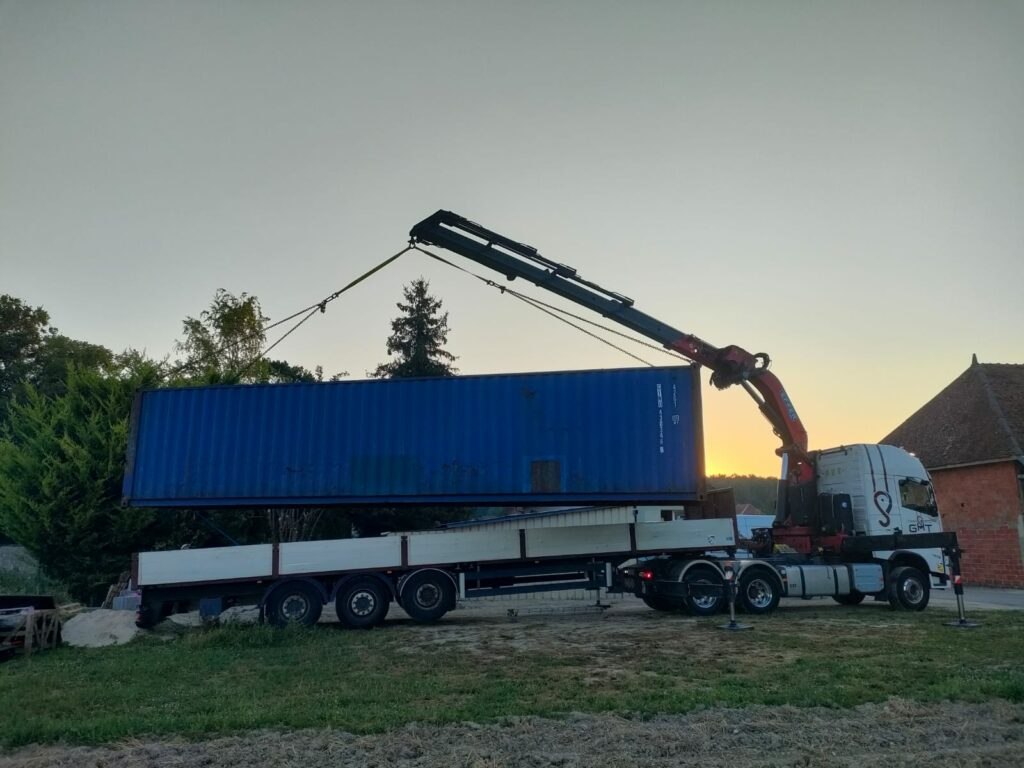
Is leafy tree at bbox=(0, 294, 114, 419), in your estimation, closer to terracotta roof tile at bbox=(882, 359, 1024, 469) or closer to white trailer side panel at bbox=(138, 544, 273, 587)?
white trailer side panel at bbox=(138, 544, 273, 587)

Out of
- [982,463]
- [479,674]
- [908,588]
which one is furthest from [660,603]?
[982,463]

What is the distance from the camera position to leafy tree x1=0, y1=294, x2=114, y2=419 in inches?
1454

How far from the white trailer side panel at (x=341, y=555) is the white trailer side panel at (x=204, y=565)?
416mm

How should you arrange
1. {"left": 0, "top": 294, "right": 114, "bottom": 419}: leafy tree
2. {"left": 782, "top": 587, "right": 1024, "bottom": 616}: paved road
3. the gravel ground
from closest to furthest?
the gravel ground < {"left": 782, "top": 587, "right": 1024, "bottom": 616}: paved road < {"left": 0, "top": 294, "right": 114, "bottom": 419}: leafy tree

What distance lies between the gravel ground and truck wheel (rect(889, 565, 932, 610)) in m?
9.41

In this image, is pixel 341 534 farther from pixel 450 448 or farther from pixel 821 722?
pixel 821 722

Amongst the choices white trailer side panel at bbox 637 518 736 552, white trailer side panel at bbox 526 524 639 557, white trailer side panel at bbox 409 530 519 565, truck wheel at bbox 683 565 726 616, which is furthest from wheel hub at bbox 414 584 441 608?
truck wheel at bbox 683 565 726 616

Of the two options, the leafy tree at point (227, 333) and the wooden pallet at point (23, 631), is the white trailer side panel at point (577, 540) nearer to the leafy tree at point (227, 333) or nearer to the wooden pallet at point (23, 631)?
the wooden pallet at point (23, 631)

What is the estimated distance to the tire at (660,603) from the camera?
596 inches

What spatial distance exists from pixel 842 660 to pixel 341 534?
2134cm

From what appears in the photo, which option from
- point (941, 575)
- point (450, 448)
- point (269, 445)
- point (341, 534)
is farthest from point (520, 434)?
point (341, 534)

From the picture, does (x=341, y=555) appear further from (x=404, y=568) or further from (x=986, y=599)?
(x=986, y=599)

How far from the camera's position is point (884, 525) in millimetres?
15539

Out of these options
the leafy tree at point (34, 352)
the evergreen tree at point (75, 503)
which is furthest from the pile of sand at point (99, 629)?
the leafy tree at point (34, 352)
